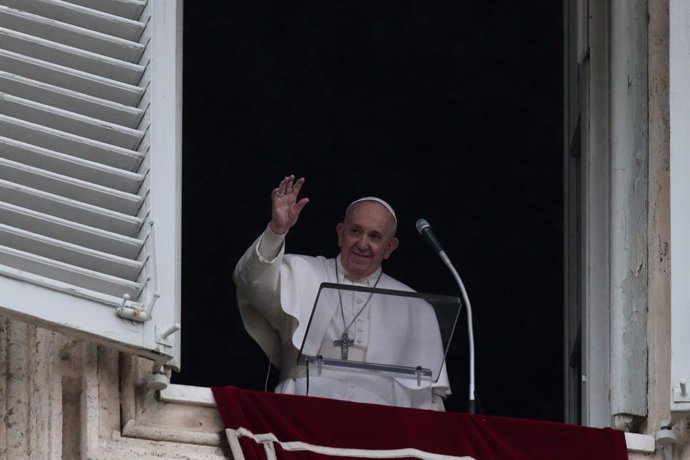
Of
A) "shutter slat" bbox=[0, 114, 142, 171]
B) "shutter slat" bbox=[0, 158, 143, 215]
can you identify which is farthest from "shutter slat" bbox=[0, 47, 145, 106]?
"shutter slat" bbox=[0, 158, 143, 215]

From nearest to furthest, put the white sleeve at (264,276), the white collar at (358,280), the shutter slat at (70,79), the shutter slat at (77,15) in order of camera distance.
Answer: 1. the shutter slat at (70,79)
2. the shutter slat at (77,15)
3. the white sleeve at (264,276)
4. the white collar at (358,280)

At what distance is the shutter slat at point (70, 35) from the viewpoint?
940 cm

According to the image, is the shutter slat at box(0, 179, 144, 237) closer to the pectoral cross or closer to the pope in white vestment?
the pope in white vestment

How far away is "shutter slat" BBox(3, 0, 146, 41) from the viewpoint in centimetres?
946

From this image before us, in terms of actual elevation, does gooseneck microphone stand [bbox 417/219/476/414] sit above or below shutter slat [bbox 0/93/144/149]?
below

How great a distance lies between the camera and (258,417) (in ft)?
30.3

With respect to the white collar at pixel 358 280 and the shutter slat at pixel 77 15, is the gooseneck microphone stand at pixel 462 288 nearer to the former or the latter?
the white collar at pixel 358 280

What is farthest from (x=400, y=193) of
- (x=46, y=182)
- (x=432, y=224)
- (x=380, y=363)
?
(x=46, y=182)

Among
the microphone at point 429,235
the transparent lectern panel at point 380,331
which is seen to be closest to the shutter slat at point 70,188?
the transparent lectern panel at point 380,331

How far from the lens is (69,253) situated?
9.10 metres

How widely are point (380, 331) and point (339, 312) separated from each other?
0.14 meters

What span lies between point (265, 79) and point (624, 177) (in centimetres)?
346

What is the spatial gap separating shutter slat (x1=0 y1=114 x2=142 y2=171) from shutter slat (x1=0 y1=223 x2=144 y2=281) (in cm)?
30

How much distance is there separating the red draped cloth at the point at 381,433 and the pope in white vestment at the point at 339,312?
49cm
